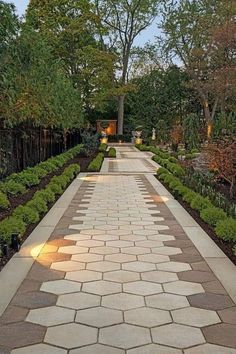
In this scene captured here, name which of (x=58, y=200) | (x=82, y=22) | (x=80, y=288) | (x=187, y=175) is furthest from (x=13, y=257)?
(x=82, y=22)

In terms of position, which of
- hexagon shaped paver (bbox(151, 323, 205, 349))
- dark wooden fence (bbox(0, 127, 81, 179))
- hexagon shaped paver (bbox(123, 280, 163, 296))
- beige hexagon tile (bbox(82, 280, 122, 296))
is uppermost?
dark wooden fence (bbox(0, 127, 81, 179))

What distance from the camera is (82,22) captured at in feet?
92.8

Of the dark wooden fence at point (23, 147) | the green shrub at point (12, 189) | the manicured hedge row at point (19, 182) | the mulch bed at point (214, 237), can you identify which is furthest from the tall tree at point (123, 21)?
the mulch bed at point (214, 237)

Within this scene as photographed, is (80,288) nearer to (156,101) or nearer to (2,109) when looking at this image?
(2,109)

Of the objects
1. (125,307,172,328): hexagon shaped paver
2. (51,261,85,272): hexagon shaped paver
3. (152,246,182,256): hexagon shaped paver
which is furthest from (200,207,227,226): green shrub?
(125,307,172,328): hexagon shaped paver

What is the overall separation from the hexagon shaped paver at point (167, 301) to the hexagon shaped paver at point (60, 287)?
2.11 feet

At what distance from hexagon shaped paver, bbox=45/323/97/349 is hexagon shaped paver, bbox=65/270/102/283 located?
0.84 meters

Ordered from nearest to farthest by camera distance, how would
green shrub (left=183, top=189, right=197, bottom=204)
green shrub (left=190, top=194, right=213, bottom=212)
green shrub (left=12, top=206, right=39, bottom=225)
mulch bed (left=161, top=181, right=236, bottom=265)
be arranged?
1. mulch bed (left=161, top=181, right=236, bottom=265)
2. green shrub (left=12, top=206, right=39, bottom=225)
3. green shrub (left=190, top=194, right=213, bottom=212)
4. green shrub (left=183, top=189, right=197, bottom=204)

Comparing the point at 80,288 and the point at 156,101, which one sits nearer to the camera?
the point at 80,288

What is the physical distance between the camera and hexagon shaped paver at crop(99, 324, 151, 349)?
8.15 feet

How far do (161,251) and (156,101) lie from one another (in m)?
32.2

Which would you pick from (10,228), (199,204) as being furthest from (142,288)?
(199,204)

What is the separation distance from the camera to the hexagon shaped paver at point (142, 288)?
3.29m

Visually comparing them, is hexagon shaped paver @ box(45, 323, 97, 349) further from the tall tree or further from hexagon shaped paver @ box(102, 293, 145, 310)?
the tall tree
